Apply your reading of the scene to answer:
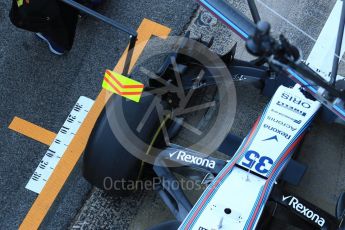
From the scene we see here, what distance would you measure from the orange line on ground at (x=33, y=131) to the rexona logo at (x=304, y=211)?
1.58 metres

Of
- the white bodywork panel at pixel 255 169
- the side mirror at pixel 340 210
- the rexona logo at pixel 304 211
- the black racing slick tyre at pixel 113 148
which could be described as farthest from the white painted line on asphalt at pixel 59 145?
the side mirror at pixel 340 210

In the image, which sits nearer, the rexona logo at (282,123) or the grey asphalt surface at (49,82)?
the rexona logo at (282,123)

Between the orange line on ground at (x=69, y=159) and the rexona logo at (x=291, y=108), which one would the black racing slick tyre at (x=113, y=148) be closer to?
the orange line on ground at (x=69, y=159)

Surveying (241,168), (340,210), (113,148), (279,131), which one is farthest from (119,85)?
(340,210)

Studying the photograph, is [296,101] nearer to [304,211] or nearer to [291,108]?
[291,108]

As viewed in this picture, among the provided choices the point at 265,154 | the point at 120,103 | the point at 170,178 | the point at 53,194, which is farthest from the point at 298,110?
the point at 53,194

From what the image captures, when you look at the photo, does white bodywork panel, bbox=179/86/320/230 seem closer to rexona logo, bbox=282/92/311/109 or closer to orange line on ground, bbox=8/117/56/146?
rexona logo, bbox=282/92/311/109

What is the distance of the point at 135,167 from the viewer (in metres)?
2.85

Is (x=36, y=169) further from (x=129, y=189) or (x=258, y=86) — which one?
(x=258, y=86)

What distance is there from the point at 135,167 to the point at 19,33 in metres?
1.44

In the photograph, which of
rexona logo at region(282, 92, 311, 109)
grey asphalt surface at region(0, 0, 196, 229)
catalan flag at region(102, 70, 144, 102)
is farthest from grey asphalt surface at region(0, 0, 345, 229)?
catalan flag at region(102, 70, 144, 102)

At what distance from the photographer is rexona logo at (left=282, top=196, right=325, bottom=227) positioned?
8.72 ft

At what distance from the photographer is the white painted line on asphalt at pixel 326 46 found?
339 cm

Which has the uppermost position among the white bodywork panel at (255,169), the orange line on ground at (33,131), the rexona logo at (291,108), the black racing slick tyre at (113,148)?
the rexona logo at (291,108)
